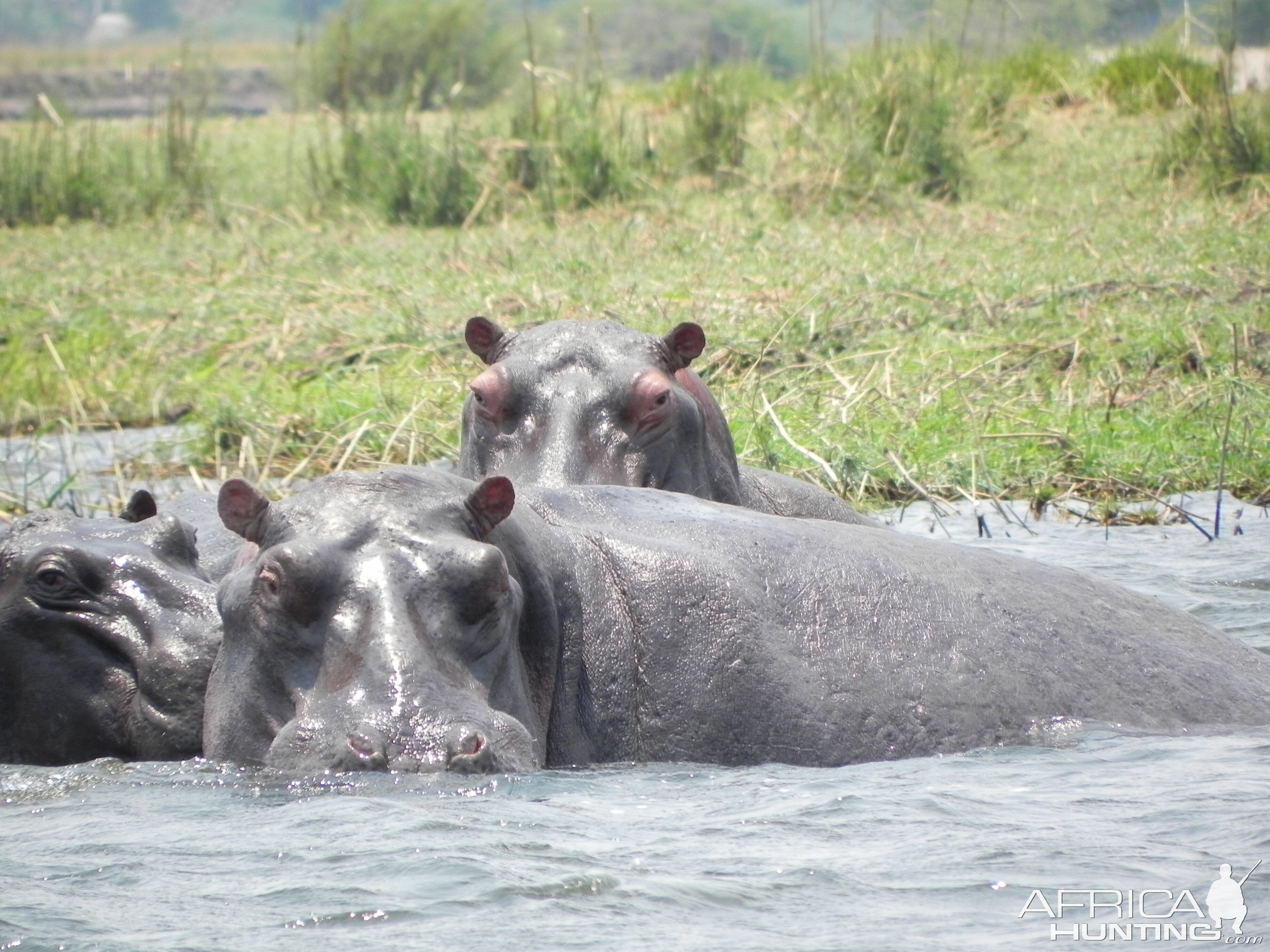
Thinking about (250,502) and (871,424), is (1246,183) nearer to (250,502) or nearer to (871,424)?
(871,424)

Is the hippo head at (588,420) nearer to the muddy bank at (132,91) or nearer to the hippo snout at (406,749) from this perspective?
the hippo snout at (406,749)

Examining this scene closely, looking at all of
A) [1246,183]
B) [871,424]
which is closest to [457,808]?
[871,424]

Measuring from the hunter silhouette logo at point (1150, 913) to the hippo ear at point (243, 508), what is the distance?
1.42 m

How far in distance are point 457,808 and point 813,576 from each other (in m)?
1.07

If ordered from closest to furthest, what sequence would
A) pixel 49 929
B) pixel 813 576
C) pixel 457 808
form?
pixel 49 929 → pixel 457 808 → pixel 813 576

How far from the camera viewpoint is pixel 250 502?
3.33 m

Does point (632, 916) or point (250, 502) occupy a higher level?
point (250, 502)

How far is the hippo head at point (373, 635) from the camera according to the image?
9.78 feet

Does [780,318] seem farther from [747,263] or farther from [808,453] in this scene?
[808,453]

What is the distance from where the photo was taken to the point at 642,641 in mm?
3545

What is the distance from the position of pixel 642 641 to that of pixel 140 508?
1.31 meters

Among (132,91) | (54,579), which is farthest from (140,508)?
(132,91)

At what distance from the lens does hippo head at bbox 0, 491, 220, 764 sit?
374 centimetres

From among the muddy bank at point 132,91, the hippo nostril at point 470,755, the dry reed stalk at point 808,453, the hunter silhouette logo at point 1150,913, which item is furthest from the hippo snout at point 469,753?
the muddy bank at point 132,91
